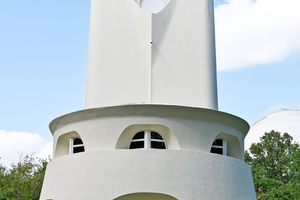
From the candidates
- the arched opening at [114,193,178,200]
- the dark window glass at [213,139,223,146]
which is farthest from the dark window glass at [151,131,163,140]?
the dark window glass at [213,139,223,146]

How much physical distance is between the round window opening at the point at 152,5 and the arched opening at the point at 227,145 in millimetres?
6175

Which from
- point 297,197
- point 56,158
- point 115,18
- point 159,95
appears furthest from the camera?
point 297,197

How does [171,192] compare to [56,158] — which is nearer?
[171,192]

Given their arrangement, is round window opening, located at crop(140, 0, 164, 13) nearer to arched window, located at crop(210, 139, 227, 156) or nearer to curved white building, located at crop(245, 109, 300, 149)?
arched window, located at crop(210, 139, 227, 156)

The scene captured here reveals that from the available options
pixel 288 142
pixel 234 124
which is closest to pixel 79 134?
pixel 234 124

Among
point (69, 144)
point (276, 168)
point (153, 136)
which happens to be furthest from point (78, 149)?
point (276, 168)

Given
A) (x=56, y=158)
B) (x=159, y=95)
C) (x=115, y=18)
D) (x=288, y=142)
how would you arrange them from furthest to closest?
(x=288, y=142), (x=115, y=18), (x=159, y=95), (x=56, y=158)

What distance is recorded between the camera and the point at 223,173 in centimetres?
1369

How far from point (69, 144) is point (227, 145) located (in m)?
6.37

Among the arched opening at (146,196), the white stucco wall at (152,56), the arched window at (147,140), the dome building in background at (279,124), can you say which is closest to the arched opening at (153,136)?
the arched window at (147,140)

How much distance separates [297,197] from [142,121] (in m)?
20.3

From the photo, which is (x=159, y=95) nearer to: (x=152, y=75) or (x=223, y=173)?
(x=152, y=75)

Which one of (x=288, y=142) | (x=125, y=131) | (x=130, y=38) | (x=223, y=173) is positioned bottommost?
(x=223, y=173)

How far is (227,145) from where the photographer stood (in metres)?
15.8
